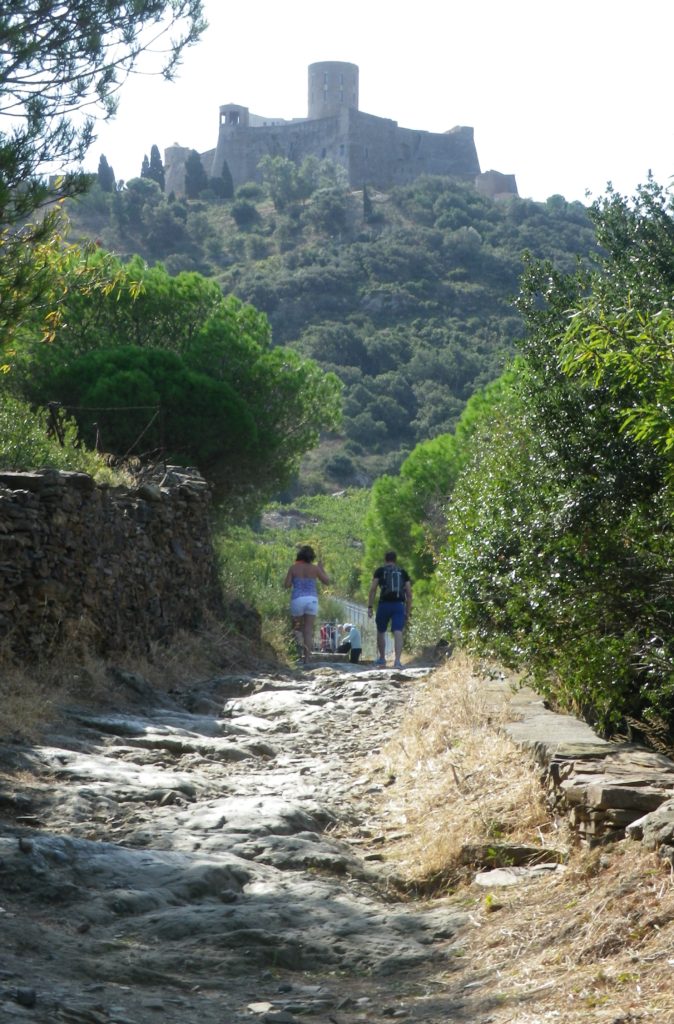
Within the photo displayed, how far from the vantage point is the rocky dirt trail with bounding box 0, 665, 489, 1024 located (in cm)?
405

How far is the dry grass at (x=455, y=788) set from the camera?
5.65m

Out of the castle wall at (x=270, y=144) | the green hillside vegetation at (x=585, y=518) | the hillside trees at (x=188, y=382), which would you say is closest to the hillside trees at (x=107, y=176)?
the castle wall at (x=270, y=144)

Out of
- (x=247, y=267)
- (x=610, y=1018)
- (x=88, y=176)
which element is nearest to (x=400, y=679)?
(x=88, y=176)

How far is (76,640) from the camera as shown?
9.83 meters

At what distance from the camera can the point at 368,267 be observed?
8681 cm

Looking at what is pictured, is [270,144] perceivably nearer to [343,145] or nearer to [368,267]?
[343,145]

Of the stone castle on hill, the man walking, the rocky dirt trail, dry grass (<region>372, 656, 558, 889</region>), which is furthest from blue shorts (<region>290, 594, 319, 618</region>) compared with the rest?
the stone castle on hill

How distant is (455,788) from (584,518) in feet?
6.26

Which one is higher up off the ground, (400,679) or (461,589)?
(461,589)

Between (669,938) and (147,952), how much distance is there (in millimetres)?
1837

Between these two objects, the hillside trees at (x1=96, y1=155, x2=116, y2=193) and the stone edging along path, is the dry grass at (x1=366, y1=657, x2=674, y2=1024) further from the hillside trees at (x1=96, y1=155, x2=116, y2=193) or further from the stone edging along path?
the hillside trees at (x1=96, y1=155, x2=116, y2=193)

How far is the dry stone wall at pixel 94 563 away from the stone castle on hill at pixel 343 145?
114 m

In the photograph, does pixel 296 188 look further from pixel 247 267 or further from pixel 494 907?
pixel 494 907

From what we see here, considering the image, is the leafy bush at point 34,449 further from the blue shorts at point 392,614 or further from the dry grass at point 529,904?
the dry grass at point 529,904
